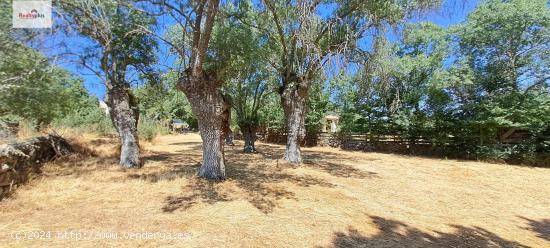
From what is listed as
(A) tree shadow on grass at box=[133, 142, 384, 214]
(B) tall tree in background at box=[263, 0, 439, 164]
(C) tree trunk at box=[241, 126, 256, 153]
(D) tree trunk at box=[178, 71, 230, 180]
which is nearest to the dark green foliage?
(B) tall tree in background at box=[263, 0, 439, 164]

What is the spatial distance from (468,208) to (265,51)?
6.88 metres

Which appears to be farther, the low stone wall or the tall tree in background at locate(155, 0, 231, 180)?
the tall tree in background at locate(155, 0, 231, 180)

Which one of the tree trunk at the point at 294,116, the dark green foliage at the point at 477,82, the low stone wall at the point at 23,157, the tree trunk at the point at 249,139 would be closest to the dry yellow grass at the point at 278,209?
the low stone wall at the point at 23,157

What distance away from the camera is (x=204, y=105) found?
6.37 m

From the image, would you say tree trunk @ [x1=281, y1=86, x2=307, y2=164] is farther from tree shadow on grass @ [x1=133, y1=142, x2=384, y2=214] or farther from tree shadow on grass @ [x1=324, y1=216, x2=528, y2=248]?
tree shadow on grass @ [x1=324, y1=216, x2=528, y2=248]

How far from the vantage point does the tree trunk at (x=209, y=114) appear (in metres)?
6.36

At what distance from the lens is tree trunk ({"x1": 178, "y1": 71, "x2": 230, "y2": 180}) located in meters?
6.36

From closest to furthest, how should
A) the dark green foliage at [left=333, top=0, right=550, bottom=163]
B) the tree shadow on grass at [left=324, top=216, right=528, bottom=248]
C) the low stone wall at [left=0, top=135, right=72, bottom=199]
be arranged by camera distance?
1. the tree shadow on grass at [left=324, top=216, right=528, bottom=248]
2. the low stone wall at [left=0, top=135, right=72, bottom=199]
3. the dark green foliage at [left=333, top=0, right=550, bottom=163]

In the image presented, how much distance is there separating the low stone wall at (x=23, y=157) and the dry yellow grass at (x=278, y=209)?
0.87 feet

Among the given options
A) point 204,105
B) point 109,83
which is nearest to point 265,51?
point 204,105

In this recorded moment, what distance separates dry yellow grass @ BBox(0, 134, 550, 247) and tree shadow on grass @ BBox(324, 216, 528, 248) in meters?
0.01

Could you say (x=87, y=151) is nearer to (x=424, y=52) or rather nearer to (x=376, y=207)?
(x=376, y=207)

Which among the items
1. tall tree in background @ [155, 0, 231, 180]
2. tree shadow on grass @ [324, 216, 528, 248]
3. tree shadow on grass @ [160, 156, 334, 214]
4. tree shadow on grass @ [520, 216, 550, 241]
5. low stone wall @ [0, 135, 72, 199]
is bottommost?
tree shadow on grass @ [520, 216, 550, 241]

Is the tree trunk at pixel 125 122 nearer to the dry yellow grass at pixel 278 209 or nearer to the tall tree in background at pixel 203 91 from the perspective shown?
the dry yellow grass at pixel 278 209
